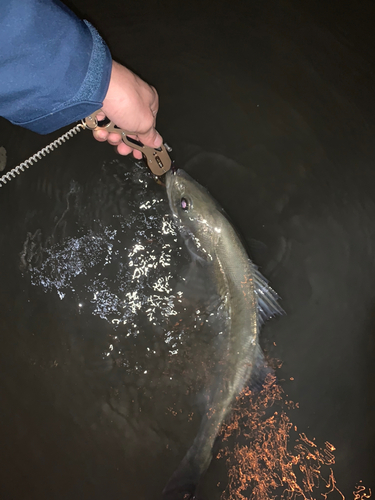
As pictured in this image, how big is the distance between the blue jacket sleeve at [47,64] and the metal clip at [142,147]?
230mm

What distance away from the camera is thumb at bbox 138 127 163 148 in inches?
46.6

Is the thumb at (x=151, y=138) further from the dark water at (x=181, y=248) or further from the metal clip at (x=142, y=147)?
the dark water at (x=181, y=248)

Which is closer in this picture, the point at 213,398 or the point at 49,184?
the point at 213,398

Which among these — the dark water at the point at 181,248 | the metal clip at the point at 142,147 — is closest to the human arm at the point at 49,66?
the metal clip at the point at 142,147

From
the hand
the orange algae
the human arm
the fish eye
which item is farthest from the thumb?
the orange algae

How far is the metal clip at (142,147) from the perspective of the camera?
1163 millimetres

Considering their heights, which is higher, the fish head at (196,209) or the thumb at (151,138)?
the thumb at (151,138)

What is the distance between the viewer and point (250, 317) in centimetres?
157

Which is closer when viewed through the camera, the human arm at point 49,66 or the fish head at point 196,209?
the human arm at point 49,66

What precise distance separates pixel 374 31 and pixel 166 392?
232cm

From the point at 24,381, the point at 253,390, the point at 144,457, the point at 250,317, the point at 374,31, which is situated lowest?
the point at 24,381

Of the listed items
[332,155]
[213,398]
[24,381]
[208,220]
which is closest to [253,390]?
[213,398]

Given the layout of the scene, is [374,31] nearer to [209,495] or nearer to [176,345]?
[176,345]

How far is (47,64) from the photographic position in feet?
2.53
